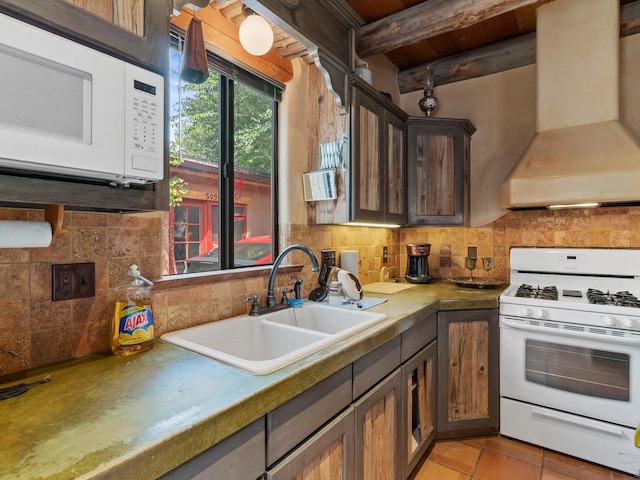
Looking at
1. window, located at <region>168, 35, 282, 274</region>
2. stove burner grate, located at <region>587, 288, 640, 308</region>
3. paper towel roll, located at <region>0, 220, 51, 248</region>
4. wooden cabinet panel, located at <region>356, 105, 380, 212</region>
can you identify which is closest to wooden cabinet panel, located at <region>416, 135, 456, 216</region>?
wooden cabinet panel, located at <region>356, 105, 380, 212</region>

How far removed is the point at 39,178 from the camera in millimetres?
751

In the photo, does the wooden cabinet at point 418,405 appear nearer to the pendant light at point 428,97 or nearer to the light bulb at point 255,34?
the light bulb at point 255,34

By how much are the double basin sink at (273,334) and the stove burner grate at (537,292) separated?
1195 millimetres

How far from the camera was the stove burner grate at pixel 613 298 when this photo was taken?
1.89 metres

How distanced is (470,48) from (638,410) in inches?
109

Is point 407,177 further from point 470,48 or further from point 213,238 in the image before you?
point 213,238

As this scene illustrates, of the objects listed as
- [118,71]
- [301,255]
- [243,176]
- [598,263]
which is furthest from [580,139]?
[118,71]

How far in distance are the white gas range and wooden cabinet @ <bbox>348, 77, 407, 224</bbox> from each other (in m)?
0.97

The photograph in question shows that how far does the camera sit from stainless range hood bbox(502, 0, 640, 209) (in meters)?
2.03

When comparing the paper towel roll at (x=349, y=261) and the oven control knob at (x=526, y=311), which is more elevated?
the paper towel roll at (x=349, y=261)

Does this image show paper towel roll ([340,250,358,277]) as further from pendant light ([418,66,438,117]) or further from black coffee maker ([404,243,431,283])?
A: pendant light ([418,66,438,117])

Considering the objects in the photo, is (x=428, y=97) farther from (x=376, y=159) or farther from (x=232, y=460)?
(x=232, y=460)

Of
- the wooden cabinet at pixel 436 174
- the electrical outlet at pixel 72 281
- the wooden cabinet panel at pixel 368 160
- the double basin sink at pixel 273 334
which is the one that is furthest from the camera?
the wooden cabinet at pixel 436 174

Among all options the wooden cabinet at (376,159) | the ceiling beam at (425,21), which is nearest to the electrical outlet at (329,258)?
the wooden cabinet at (376,159)
